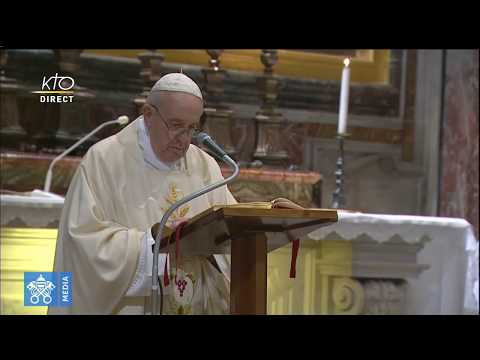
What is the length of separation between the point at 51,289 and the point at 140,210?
0.41 meters

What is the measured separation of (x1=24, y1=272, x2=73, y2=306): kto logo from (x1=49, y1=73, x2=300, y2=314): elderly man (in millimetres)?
24

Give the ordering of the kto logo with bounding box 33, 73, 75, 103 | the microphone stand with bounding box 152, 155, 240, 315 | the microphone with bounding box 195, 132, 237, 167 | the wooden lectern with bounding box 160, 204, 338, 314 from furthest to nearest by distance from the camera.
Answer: the kto logo with bounding box 33, 73, 75, 103, the microphone with bounding box 195, 132, 237, 167, the microphone stand with bounding box 152, 155, 240, 315, the wooden lectern with bounding box 160, 204, 338, 314

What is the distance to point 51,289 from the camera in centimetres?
393

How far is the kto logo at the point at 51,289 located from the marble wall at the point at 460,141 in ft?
14.5

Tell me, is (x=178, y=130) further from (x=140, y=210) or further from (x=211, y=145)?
(x=140, y=210)

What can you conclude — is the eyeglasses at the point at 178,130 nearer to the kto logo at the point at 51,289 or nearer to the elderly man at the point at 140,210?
the elderly man at the point at 140,210

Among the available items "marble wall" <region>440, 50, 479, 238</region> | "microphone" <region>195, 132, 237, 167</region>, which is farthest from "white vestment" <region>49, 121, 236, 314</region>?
"marble wall" <region>440, 50, 479, 238</region>

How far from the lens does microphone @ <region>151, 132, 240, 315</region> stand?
366 cm

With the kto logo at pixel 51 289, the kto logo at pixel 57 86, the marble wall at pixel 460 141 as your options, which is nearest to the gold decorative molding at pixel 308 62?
the marble wall at pixel 460 141

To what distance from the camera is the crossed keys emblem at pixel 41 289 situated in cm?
394

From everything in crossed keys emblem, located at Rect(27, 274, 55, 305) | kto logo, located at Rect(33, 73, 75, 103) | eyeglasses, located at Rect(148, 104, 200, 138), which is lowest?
crossed keys emblem, located at Rect(27, 274, 55, 305)

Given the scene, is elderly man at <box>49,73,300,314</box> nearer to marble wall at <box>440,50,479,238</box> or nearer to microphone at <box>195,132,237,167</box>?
microphone at <box>195,132,237,167</box>

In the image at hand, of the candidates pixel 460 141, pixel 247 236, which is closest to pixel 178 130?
pixel 247 236
